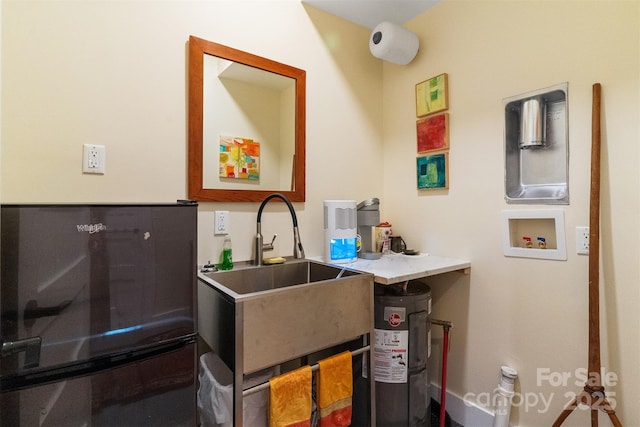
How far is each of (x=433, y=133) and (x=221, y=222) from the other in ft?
4.54

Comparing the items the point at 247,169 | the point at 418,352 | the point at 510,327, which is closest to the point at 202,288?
the point at 247,169

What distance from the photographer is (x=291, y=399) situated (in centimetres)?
108

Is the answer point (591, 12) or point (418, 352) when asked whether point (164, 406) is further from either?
point (591, 12)

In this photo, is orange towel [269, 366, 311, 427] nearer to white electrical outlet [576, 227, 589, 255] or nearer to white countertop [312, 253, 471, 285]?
white countertop [312, 253, 471, 285]

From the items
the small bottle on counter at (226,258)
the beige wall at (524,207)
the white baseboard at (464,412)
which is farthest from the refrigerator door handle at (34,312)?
the white baseboard at (464,412)

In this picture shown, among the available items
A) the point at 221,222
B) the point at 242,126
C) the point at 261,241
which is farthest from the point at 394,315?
the point at 242,126

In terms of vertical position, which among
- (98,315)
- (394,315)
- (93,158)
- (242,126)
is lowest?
(394,315)

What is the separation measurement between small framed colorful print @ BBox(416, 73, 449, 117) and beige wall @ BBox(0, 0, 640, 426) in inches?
2.2

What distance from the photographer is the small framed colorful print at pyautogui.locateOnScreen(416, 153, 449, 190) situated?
1.83m

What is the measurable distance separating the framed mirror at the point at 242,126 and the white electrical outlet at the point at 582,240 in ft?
4.43

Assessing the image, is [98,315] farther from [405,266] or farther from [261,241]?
[405,266]

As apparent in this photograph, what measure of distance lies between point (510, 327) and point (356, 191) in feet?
3.84

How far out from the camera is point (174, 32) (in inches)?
55.3

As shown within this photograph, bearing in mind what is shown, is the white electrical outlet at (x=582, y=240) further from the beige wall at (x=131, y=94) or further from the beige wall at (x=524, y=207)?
the beige wall at (x=131, y=94)
